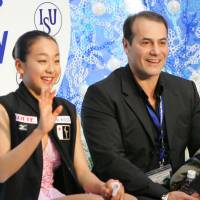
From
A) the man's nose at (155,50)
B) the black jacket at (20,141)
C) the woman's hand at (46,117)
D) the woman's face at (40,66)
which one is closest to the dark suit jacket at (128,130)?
the man's nose at (155,50)

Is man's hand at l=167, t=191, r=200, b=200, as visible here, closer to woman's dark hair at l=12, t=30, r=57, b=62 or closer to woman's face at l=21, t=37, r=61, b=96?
woman's face at l=21, t=37, r=61, b=96

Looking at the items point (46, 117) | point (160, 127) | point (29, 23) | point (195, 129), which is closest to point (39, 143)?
point (46, 117)

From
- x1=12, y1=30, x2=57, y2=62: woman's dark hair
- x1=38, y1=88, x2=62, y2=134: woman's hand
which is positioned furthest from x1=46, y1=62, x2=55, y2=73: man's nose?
x1=38, y1=88, x2=62, y2=134: woman's hand

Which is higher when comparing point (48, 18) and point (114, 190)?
point (48, 18)

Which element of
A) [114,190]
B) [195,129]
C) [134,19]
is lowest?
[114,190]

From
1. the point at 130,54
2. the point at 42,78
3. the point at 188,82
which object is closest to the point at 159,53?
the point at 130,54

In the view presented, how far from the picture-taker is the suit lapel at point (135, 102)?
222 cm

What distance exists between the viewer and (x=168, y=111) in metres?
2.30

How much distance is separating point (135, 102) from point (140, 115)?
7cm

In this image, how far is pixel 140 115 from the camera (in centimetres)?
222

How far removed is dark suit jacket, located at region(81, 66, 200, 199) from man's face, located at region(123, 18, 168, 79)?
98mm

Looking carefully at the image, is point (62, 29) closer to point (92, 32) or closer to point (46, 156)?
point (92, 32)

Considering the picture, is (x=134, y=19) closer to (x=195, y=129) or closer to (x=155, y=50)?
(x=155, y=50)

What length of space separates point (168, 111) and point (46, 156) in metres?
0.71
